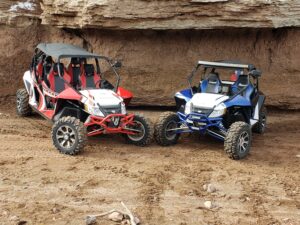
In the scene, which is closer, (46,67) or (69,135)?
(69,135)

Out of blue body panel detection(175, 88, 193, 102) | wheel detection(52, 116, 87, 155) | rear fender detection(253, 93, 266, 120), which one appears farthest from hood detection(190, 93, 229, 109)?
Result: wheel detection(52, 116, 87, 155)

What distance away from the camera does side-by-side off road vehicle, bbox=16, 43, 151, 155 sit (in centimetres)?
740

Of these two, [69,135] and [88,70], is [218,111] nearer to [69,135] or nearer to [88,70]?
[69,135]

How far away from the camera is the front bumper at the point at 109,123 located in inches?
300

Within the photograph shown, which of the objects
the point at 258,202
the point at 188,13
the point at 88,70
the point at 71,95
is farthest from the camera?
the point at 188,13

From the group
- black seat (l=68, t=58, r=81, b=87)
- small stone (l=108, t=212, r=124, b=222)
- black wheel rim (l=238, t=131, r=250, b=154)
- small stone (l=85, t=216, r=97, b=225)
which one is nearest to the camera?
small stone (l=85, t=216, r=97, b=225)

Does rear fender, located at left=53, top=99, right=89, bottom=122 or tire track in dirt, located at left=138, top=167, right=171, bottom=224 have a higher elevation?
rear fender, located at left=53, top=99, right=89, bottom=122

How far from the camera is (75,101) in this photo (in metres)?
8.05

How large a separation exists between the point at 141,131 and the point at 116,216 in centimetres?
300

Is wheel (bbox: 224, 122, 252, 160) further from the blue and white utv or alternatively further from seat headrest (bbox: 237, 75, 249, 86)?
seat headrest (bbox: 237, 75, 249, 86)

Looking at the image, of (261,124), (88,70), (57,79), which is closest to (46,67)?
(57,79)

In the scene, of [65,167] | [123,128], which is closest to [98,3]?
[123,128]

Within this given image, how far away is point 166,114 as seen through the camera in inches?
321

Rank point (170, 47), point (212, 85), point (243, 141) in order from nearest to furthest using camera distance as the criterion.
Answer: point (243, 141) < point (212, 85) < point (170, 47)
